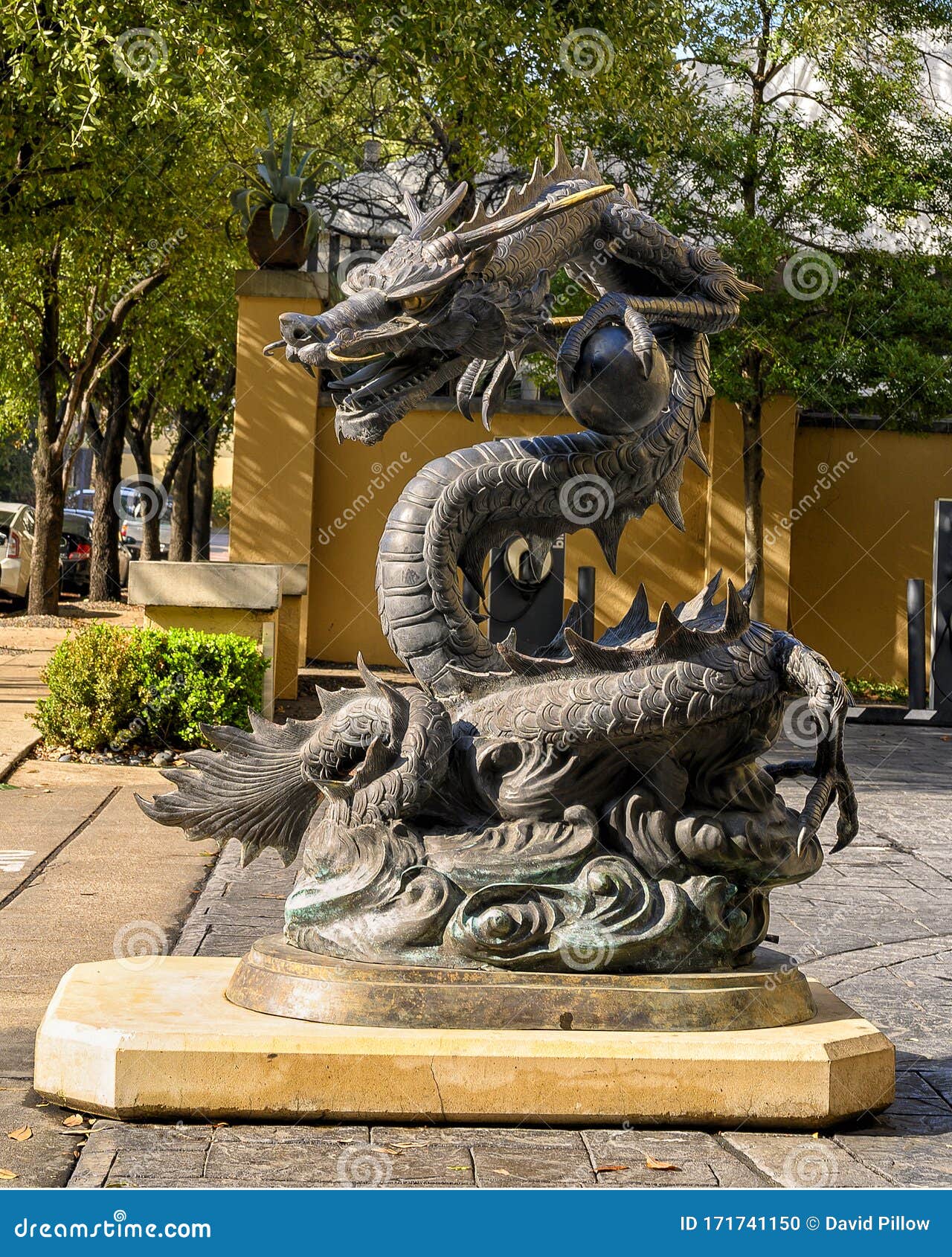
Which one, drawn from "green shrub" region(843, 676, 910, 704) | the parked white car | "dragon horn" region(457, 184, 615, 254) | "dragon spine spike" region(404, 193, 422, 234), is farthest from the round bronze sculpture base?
the parked white car

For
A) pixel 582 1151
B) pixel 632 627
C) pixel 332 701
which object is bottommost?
pixel 582 1151

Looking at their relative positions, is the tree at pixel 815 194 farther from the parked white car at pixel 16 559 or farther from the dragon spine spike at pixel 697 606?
the parked white car at pixel 16 559

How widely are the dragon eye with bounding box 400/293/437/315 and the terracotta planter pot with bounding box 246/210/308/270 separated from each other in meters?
11.6

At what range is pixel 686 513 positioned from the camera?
16828 mm

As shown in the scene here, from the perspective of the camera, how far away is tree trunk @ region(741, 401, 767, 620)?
15.5m

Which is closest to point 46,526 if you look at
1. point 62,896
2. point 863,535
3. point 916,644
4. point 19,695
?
point 19,695

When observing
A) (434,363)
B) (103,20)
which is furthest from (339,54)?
(434,363)

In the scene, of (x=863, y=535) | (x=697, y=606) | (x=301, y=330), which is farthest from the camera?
(x=863, y=535)

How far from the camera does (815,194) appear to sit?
1532 cm

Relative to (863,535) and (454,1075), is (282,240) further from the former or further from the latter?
(454,1075)

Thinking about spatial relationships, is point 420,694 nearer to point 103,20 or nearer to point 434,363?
point 434,363

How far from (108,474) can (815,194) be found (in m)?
12.6

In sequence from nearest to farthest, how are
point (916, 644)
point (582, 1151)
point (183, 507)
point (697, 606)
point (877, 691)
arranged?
point (582, 1151)
point (697, 606)
point (916, 644)
point (877, 691)
point (183, 507)

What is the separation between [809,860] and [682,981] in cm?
54
